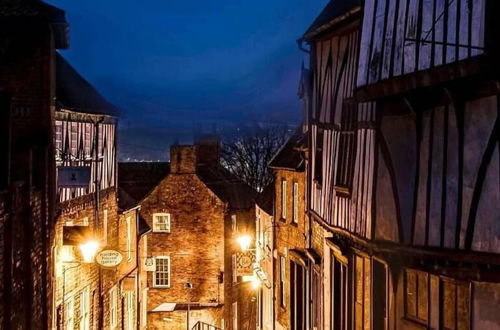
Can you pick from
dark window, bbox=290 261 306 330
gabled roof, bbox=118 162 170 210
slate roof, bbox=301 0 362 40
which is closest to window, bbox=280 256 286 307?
dark window, bbox=290 261 306 330

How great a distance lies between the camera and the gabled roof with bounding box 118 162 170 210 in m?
36.5

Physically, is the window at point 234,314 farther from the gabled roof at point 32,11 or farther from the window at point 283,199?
the gabled roof at point 32,11

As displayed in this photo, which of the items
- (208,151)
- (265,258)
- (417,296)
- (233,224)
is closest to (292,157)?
(265,258)

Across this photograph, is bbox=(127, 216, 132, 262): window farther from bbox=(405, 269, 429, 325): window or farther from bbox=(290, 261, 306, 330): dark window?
bbox=(405, 269, 429, 325): window

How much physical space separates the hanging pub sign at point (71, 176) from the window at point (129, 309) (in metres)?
10.6

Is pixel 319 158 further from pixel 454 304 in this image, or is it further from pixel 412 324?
pixel 454 304

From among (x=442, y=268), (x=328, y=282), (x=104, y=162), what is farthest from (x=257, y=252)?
(x=442, y=268)

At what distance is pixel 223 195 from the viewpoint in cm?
3644

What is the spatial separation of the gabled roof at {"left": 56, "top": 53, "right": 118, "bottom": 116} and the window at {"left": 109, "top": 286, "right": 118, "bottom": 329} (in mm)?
6128

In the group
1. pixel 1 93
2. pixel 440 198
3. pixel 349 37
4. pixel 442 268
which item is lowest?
pixel 442 268

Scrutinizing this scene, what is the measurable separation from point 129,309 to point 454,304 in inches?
803

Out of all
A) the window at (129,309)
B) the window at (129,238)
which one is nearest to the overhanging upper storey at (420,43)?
the window at (129,238)

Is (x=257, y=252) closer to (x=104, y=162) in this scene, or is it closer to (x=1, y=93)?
(x=104, y=162)

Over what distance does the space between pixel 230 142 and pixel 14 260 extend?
42376 mm
